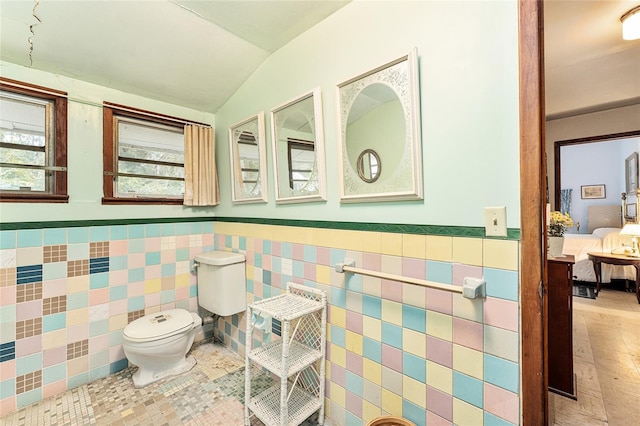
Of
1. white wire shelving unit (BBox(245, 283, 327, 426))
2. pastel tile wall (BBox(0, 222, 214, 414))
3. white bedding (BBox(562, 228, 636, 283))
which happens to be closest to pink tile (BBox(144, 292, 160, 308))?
pastel tile wall (BBox(0, 222, 214, 414))

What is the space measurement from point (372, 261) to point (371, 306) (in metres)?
0.22

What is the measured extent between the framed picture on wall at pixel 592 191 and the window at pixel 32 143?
7259 mm

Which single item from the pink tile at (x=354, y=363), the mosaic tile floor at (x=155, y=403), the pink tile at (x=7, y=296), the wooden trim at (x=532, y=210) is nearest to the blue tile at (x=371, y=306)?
the pink tile at (x=354, y=363)

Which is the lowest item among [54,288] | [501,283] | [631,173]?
[54,288]

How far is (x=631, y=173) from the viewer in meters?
4.13

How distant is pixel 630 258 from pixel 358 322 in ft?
13.1

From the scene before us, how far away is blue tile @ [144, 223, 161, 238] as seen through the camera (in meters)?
2.06

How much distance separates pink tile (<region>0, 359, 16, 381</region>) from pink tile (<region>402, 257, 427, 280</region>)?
2.30 metres

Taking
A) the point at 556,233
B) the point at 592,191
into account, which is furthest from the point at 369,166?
the point at 592,191

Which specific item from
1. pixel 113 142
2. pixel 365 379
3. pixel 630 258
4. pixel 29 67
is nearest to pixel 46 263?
pixel 113 142

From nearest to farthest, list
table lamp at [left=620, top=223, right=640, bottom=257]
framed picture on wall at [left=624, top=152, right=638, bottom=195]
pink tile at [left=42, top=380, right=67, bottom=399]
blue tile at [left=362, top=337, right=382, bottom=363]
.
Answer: blue tile at [left=362, top=337, right=382, bottom=363], pink tile at [left=42, top=380, right=67, bottom=399], table lamp at [left=620, top=223, right=640, bottom=257], framed picture on wall at [left=624, top=152, right=638, bottom=195]

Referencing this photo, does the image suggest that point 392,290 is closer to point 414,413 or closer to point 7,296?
point 414,413

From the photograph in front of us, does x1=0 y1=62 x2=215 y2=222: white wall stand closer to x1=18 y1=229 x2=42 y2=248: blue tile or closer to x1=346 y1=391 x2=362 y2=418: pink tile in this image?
x1=18 y1=229 x2=42 y2=248: blue tile

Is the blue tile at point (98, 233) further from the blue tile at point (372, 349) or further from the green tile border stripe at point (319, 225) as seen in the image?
the blue tile at point (372, 349)
